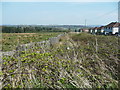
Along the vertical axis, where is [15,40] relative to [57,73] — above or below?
above

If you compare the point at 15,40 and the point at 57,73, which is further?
the point at 15,40

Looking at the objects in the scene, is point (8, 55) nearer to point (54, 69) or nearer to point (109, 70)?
point (54, 69)

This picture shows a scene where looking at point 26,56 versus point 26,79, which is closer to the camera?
point 26,79

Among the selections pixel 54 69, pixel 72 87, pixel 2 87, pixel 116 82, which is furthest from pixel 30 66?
pixel 116 82

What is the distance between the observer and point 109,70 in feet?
12.6

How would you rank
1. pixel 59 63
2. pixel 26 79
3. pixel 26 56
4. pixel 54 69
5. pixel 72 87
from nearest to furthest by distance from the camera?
1. pixel 72 87
2. pixel 26 79
3. pixel 54 69
4. pixel 59 63
5. pixel 26 56

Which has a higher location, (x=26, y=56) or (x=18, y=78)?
Result: (x=26, y=56)

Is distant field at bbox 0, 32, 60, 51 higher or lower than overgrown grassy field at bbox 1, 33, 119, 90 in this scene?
higher

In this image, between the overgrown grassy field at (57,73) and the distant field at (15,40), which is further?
the distant field at (15,40)

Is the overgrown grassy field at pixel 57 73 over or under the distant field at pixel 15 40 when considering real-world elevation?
under

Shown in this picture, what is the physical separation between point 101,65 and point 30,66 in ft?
6.11

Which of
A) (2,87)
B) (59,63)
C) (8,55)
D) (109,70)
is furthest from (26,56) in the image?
(109,70)

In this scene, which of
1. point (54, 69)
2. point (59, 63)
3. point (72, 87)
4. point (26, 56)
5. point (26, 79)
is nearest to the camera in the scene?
point (72, 87)

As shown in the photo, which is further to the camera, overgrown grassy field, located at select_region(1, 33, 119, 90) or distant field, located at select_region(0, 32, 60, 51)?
distant field, located at select_region(0, 32, 60, 51)
